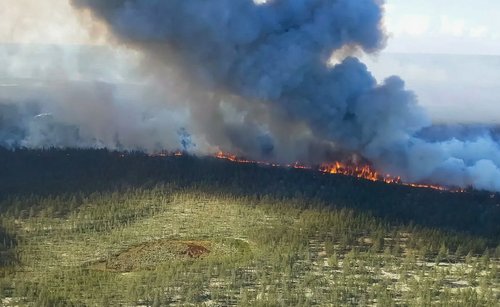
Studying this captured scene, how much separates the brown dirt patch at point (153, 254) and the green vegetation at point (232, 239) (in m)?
0.15

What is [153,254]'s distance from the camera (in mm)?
49531

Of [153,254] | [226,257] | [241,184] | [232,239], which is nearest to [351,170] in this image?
[241,184]

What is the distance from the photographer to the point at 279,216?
60281 mm

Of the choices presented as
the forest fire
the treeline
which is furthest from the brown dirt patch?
the forest fire

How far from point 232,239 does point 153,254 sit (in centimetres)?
743

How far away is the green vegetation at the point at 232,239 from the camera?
134 ft

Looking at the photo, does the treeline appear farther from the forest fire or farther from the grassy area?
the forest fire

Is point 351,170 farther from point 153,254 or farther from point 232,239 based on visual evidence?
point 153,254

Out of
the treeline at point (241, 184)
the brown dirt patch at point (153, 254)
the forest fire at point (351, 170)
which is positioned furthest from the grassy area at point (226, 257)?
the forest fire at point (351, 170)

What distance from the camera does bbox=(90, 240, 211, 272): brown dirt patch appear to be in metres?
47.2

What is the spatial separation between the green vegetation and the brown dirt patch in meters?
0.15

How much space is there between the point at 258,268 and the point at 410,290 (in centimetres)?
1076

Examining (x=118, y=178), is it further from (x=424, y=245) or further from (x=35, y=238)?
(x=424, y=245)

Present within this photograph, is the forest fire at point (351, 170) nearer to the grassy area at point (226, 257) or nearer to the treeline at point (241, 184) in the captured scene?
the treeline at point (241, 184)
